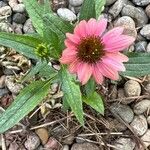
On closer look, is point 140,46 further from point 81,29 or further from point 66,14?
point 81,29

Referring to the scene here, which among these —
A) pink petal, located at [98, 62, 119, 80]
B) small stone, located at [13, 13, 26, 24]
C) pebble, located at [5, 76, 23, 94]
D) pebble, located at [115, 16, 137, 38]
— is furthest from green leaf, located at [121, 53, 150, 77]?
small stone, located at [13, 13, 26, 24]

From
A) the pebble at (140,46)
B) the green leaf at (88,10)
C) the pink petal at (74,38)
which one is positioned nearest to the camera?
the pink petal at (74,38)

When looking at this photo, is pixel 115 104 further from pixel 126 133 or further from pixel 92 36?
pixel 92 36

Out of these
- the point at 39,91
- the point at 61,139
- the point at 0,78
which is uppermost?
the point at 39,91

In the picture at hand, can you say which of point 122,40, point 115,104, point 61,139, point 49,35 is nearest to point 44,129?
point 61,139

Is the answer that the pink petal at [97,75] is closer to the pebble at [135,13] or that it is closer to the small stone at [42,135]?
the small stone at [42,135]

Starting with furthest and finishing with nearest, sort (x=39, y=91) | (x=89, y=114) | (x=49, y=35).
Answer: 1. (x=89, y=114)
2. (x=39, y=91)
3. (x=49, y=35)

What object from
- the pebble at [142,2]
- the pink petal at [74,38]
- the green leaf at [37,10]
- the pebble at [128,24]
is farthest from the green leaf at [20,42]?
the pebble at [142,2]
